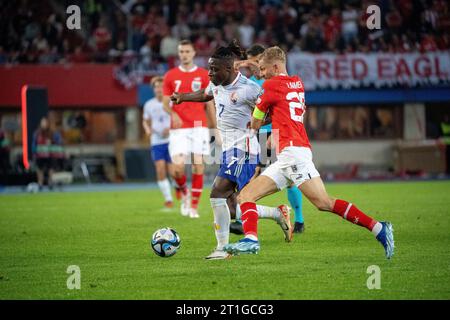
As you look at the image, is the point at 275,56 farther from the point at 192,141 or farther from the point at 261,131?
the point at 192,141

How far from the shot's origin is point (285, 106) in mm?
9930

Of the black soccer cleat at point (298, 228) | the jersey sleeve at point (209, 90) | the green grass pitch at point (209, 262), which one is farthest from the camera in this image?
the black soccer cleat at point (298, 228)

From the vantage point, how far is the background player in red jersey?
1563 centimetres

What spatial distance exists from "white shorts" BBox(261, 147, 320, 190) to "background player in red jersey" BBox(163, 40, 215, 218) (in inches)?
226

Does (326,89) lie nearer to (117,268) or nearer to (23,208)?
(23,208)

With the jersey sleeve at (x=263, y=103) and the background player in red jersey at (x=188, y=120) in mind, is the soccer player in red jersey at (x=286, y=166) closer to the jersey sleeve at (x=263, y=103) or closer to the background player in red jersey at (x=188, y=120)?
the jersey sleeve at (x=263, y=103)

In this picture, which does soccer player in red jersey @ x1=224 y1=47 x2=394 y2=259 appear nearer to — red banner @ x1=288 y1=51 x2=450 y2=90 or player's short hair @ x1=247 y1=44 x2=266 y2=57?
player's short hair @ x1=247 y1=44 x2=266 y2=57

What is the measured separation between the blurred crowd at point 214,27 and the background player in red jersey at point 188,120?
1516cm

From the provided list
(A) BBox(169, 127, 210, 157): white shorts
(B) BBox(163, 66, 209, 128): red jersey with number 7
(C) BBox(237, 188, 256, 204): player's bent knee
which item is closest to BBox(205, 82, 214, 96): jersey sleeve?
(C) BBox(237, 188, 256, 204): player's bent knee

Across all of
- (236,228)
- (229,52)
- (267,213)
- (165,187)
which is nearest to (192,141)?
(165,187)

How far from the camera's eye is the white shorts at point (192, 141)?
1584 centimetres

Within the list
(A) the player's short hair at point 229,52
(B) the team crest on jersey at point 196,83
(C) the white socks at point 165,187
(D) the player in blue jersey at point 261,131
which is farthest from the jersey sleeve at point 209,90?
(C) the white socks at point 165,187

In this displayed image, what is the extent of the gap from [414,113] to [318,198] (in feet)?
80.7
